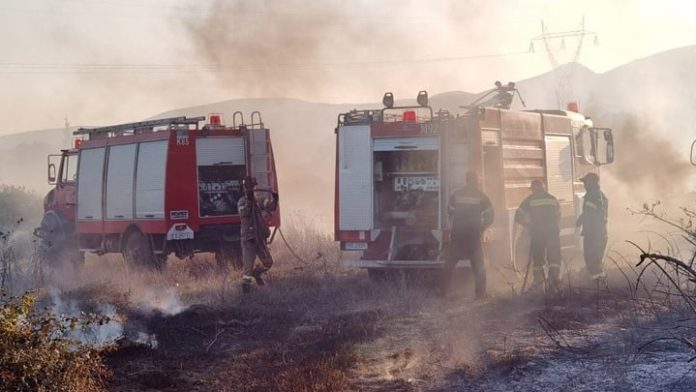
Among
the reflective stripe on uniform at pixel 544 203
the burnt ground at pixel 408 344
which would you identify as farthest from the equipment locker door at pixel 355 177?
the reflective stripe on uniform at pixel 544 203

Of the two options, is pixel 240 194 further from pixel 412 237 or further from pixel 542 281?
pixel 542 281

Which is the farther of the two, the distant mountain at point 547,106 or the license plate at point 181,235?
the distant mountain at point 547,106

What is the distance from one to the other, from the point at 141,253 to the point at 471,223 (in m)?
6.35

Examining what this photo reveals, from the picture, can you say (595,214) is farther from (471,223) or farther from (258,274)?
(258,274)

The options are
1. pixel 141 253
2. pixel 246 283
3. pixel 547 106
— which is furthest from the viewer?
pixel 547 106

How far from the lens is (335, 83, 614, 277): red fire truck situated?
11.3 meters

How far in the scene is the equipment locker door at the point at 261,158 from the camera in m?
14.2

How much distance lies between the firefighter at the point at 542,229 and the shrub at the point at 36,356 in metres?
6.73

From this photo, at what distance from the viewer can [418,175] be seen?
11812mm

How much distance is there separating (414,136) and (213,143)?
160 inches

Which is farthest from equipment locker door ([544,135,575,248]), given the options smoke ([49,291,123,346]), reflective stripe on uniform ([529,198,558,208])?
smoke ([49,291,123,346])

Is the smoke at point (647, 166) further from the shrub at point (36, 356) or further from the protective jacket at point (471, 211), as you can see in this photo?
the shrub at point (36, 356)

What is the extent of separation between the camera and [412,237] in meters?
11.7

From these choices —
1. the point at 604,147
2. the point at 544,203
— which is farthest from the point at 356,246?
the point at 604,147
